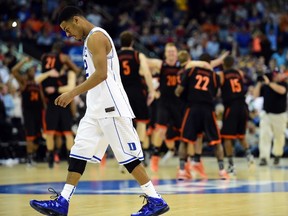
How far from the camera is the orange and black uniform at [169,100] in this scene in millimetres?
15367

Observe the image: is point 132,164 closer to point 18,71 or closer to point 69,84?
point 69,84

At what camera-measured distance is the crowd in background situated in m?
23.6

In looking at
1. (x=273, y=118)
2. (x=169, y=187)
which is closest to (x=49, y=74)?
(x=273, y=118)

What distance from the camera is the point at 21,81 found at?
1747cm

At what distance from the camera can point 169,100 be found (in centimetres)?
1551

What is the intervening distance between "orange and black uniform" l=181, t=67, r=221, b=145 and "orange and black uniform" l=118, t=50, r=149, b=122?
139cm

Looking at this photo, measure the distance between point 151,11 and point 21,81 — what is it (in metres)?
10.9

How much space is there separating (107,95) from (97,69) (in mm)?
313

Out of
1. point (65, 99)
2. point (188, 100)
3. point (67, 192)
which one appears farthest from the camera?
point (188, 100)

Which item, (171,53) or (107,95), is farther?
(171,53)

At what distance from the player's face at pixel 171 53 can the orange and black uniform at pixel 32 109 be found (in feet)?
11.7

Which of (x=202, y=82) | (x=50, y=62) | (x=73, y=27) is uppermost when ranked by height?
(x=73, y=27)

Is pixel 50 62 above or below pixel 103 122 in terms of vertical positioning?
above

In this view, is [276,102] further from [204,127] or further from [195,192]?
[195,192]
